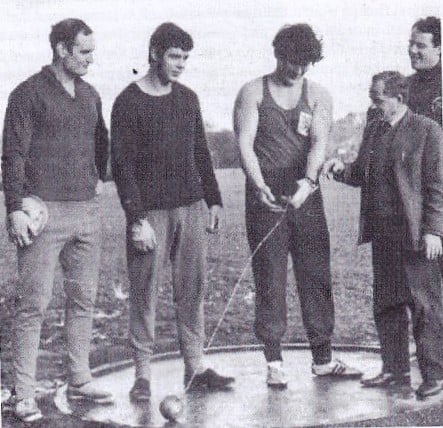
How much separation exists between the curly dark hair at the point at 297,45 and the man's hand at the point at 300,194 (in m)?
0.49

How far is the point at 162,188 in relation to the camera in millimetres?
3676

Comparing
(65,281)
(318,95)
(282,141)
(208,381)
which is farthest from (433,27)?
(65,281)

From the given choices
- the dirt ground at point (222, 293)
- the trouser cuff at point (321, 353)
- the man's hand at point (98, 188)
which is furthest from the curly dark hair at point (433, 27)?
the man's hand at point (98, 188)

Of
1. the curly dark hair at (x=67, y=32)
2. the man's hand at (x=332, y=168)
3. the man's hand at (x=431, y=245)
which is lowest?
the man's hand at (x=431, y=245)

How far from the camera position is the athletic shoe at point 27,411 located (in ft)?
12.1

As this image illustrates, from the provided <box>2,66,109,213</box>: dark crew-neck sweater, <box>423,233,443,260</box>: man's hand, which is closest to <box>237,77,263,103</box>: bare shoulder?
<box>2,66,109,213</box>: dark crew-neck sweater

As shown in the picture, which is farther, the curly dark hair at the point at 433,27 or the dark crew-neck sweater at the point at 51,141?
the curly dark hair at the point at 433,27

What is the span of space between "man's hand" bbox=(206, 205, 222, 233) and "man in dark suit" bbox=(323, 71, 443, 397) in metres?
0.48

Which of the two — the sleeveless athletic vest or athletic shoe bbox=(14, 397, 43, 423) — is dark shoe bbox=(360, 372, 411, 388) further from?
athletic shoe bbox=(14, 397, 43, 423)

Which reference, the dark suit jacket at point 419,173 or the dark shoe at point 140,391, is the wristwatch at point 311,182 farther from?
the dark shoe at point 140,391

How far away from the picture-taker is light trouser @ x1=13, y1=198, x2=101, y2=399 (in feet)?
11.9

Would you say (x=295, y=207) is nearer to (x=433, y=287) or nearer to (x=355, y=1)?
(x=433, y=287)

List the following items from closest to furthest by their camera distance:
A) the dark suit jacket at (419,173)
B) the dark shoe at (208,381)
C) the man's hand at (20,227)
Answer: the man's hand at (20,227) → the dark suit jacket at (419,173) → the dark shoe at (208,381)

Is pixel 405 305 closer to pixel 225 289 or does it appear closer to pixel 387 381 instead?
pixel 387 381
